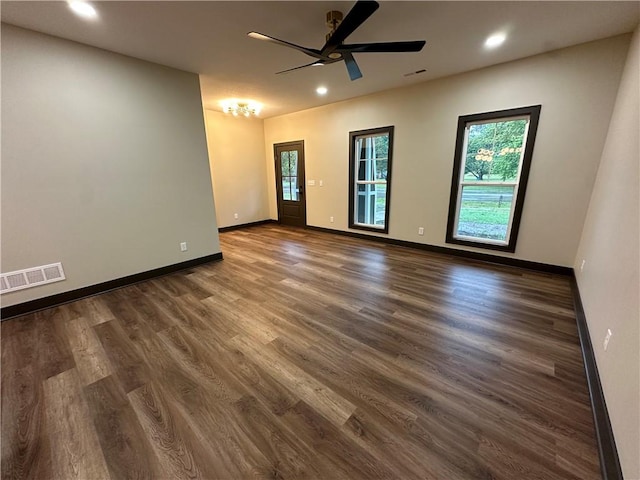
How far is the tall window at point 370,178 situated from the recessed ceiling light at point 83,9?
380 centimetres

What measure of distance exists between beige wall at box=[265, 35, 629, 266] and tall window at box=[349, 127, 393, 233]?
148mm

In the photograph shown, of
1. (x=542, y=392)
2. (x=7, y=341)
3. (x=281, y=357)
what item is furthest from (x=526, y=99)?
(x=7, y=341)

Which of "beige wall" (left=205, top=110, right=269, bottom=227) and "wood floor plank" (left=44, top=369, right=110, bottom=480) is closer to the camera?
"wood floor plank" (left=44, top=369, right=110, bottom=480)

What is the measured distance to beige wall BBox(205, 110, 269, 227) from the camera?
5641mm

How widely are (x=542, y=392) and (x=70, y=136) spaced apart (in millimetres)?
4641

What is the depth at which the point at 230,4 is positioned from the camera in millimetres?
2047

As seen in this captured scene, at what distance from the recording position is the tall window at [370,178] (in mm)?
4676

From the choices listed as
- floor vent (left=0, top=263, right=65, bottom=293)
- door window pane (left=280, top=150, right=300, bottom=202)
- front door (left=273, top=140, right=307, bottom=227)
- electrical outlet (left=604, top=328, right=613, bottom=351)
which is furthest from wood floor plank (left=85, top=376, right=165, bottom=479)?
door window pane (left=280, top=150, right=300, bottom=202)

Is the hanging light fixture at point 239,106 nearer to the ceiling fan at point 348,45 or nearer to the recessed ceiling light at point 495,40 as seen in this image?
the ceiling fan at point 348,45

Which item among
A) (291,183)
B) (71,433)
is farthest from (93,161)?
(291,183)

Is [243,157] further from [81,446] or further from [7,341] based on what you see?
[81,446]

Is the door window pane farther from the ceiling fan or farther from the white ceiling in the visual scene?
the ceiling fan

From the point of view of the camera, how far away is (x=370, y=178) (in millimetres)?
5043

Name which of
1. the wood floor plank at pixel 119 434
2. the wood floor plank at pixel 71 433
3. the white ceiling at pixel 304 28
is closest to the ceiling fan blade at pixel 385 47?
the white ceiling at pixel 304 28
